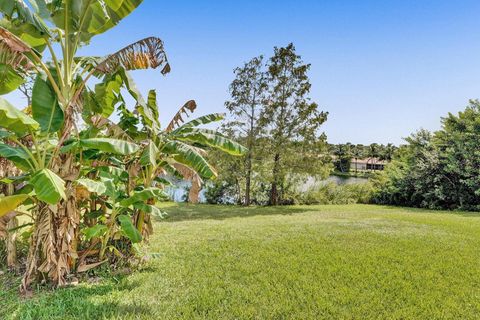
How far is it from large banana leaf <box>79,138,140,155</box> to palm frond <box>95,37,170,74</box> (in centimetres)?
106

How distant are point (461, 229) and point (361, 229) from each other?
10.7 feet

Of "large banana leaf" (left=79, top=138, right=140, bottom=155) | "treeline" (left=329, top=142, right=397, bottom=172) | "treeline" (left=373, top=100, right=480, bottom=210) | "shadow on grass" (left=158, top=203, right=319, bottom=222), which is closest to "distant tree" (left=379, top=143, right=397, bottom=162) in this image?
"treeline" (left=329, top=142, right=397, bottom=172)

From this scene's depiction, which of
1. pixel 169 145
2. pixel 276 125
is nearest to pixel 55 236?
pixel 169 145

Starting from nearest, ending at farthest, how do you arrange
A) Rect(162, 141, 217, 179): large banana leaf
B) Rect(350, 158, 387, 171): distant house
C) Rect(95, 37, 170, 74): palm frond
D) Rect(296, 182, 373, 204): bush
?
Rect(95, 37, 170, 74): palm frond
Rect(162, 141, 217, 179): large banana leaf
Rect(296, 182, 373, 204): bush
Rect(350, 158, 387, 171): distant house

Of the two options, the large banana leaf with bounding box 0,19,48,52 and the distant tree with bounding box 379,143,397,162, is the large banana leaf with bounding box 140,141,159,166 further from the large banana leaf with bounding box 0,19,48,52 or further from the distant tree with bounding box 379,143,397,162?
the distant tree with bounding box 379,143,397,162

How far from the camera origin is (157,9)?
26.3ft

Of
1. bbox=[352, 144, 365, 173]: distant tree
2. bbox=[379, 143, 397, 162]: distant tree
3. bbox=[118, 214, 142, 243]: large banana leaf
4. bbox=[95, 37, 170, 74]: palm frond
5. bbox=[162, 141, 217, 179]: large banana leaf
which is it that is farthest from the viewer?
bbox=[352, 144, 365, 173]: distant tree

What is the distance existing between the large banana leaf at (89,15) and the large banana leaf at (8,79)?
89 centimetres

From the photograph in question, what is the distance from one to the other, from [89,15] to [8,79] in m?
1.43

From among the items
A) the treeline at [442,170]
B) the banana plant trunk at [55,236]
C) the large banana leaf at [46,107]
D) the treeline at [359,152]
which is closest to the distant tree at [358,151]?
the treeline at [359,152]

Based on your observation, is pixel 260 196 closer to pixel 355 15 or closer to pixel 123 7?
pixel 355 15

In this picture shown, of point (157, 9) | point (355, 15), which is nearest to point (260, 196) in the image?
point (355, 15)

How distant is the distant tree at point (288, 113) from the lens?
15.8 metres

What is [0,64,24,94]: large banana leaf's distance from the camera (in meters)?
3.69
